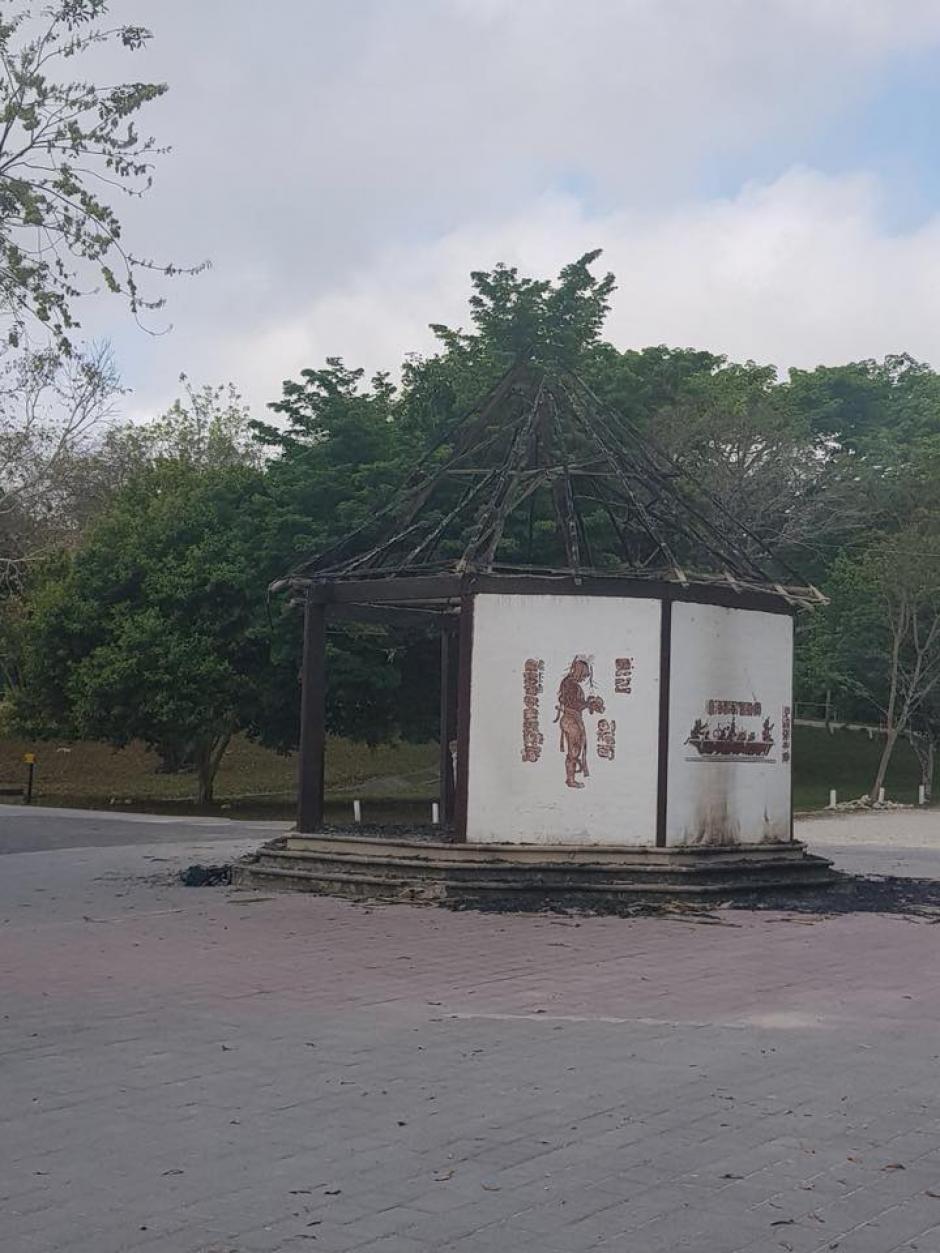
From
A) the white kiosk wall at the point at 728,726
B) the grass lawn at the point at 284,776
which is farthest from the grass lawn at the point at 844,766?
the white kiosk wall at the point at 728,726

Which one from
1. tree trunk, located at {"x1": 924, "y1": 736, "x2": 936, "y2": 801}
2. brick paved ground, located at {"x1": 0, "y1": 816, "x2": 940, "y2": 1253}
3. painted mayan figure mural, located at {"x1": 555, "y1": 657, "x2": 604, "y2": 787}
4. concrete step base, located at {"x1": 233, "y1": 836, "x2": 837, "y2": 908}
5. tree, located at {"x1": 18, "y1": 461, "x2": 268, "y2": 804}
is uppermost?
tree, located at {"x1": 18, "y1": 461, "x2": 268, "y2": 804}

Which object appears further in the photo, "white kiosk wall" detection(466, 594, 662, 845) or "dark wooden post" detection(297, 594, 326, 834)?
"dark wooden post" detection(297, 594, 326, 834)

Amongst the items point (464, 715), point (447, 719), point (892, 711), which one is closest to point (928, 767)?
point (892, 711)

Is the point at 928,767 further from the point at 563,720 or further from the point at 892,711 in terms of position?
the point at 563,720

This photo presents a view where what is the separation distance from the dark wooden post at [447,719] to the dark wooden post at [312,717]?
8.70ft

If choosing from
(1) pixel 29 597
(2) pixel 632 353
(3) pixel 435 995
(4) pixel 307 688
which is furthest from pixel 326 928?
(2) pixel 632 353

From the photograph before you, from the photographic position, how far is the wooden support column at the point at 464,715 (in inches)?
525

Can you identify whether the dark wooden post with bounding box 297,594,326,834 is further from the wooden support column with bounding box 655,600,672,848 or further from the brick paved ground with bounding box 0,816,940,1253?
the brick paved ground with bounding box 0,816,940,1253

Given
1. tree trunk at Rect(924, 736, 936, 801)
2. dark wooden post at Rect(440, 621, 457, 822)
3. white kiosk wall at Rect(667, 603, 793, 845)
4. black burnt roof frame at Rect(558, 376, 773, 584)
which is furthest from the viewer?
tree trunk at Rect(924, 736, 936, 801)

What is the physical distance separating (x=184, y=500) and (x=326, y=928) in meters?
20.8

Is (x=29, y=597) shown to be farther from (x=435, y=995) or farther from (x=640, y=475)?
(x=435, y=995)

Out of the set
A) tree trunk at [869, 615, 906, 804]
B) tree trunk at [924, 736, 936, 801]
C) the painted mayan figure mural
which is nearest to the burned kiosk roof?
the painted mayan figure mural

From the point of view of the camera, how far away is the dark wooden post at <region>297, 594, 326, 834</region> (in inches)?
589

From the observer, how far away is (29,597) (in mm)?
34906
